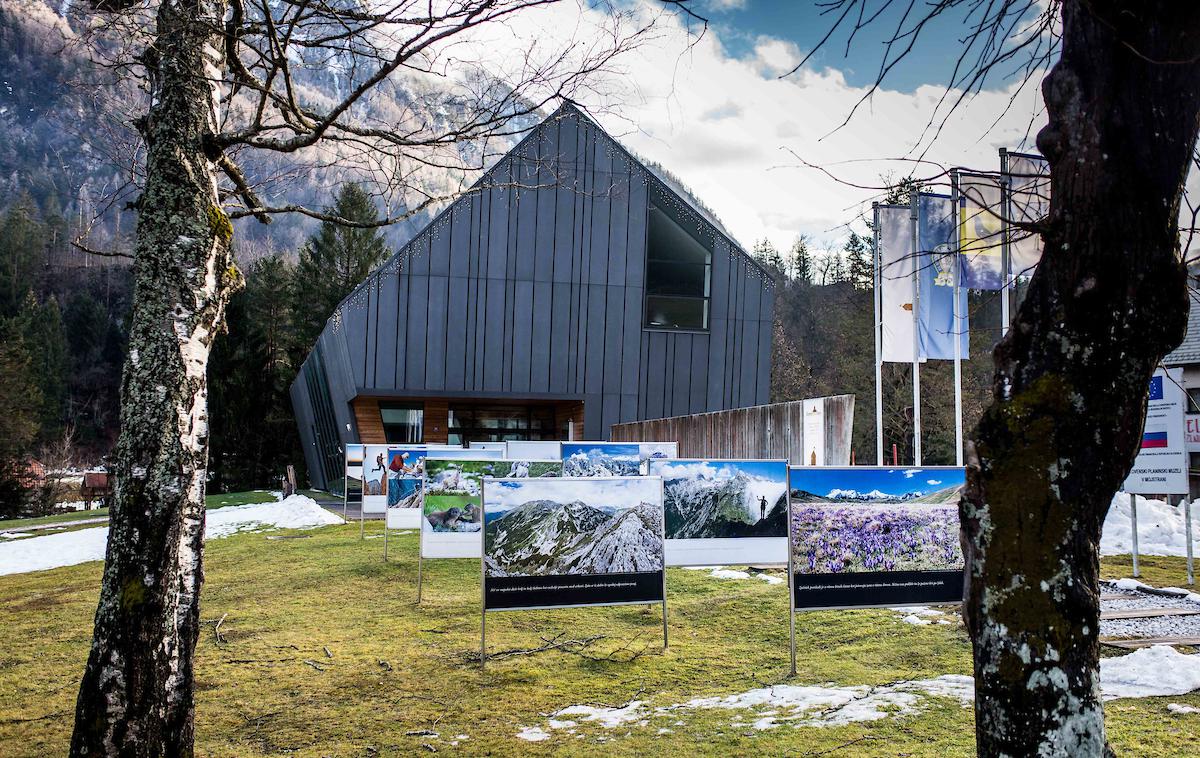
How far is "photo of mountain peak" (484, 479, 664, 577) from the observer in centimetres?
634

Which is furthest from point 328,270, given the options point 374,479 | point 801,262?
point 374,479

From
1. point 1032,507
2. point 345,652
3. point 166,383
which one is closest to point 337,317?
point 345,652

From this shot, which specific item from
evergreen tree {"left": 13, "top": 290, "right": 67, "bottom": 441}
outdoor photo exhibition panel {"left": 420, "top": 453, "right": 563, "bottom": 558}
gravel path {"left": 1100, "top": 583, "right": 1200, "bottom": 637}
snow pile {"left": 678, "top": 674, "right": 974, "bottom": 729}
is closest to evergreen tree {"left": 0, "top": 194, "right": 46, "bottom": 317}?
evergreen tree {"left": 13, "top": 290, "right": 67, "bottom": 441}

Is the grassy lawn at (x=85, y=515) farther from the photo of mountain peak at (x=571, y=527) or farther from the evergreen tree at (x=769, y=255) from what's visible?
the evergreen tree at (x=769, y=255)

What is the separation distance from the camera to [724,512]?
9164 millimetres

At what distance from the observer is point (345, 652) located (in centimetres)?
668

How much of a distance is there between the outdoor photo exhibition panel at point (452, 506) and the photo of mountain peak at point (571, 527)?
7.89 ft

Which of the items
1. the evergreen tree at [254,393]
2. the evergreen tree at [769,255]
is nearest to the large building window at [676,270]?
the evergreen tree at [254,393]

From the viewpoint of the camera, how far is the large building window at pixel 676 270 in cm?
2809

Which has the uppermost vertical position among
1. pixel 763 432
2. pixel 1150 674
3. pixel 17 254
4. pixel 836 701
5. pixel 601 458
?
pixel 17 254

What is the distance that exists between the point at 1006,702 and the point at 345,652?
549 centimetres

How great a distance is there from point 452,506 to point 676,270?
67.2ft

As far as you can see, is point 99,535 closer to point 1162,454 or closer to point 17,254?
point 1162,454

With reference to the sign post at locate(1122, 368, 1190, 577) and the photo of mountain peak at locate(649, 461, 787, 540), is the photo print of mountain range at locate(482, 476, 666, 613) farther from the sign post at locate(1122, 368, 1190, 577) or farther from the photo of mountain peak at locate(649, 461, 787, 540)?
the sign post at locate(1122, 368, 1190, 577)
